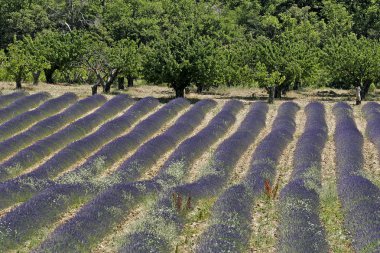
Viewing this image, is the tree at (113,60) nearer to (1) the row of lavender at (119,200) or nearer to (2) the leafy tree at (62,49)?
(2) the leafy tree at (62,49)

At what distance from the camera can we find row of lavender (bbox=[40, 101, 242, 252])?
12.0 meters

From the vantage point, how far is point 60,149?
22438 mm

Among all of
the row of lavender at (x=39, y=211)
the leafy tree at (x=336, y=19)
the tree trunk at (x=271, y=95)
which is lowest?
the tree trunk at (x=271, y=95)

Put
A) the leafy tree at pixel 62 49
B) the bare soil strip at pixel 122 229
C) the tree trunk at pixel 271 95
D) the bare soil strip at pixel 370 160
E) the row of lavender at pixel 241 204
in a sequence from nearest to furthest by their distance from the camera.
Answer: the row of lavender at pixel 241 204, the bare soil strip at pixel 122 229, the bare soil strip at pixel 370 160, the tree trunk at pixel 271 95, the leafy tree at pixel 62 49

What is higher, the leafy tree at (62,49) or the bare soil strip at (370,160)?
the leafy tree at (62,49)

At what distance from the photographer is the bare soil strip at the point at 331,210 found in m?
12.7

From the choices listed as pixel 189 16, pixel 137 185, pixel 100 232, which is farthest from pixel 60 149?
pixel 189 16

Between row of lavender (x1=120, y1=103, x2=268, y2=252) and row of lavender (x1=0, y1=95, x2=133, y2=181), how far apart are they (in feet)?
20.1

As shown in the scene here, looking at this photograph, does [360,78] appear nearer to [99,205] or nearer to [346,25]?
[346,25]

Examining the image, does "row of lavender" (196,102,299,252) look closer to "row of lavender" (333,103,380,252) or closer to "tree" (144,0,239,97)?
"row of lavender" (333,103,380,252)

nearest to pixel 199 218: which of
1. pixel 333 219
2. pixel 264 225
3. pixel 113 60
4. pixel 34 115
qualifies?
pixel 264 225

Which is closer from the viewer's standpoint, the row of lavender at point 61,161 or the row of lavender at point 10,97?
the row of lavender at point 61,161

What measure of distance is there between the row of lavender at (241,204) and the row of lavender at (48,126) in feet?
29.2

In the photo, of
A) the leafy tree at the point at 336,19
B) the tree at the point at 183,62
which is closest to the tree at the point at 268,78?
the tree at the point at 183,62
